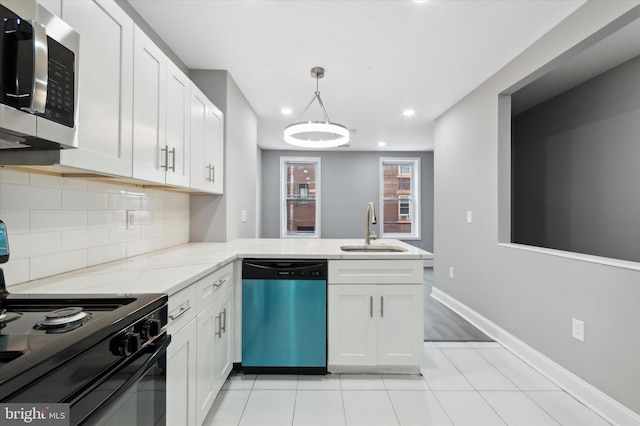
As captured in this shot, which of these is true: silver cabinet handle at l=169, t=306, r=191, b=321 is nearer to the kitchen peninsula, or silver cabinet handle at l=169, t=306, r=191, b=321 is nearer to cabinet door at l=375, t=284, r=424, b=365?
the kitchen peninsula

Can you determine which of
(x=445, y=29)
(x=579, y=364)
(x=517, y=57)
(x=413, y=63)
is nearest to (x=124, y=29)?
(x=445, y=29)

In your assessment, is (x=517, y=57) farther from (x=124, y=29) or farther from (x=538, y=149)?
(x=124, y=29)

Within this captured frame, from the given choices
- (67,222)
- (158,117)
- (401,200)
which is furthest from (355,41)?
(401,200)

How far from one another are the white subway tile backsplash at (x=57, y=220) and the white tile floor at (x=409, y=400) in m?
1.28

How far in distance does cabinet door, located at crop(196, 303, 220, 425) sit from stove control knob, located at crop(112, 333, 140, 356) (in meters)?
0.66

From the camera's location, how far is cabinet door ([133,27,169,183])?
147cm

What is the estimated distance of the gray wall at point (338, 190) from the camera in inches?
257

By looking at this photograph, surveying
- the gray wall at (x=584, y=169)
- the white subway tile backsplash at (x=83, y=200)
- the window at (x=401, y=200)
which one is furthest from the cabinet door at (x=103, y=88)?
the window at (x=401, y=200)

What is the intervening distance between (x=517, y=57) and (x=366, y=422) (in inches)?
121

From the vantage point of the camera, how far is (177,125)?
1.92 meters

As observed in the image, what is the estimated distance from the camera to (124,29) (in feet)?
4.46

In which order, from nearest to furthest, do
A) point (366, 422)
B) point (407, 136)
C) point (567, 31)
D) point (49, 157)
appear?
point (49, 157) → point (366, 422) → point (567, 31) → point (407, 136)

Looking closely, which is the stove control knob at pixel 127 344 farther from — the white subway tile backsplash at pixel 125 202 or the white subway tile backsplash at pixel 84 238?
the white subway tile backsplash at pixel 125 202

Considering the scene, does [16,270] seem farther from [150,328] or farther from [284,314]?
[284,314]
